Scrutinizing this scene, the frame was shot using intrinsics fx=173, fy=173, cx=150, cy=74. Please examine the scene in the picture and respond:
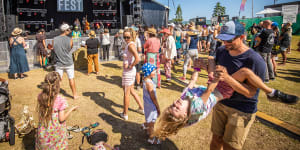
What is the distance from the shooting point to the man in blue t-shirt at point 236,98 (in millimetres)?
1853

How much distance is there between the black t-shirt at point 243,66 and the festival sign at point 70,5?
2209 centimetres

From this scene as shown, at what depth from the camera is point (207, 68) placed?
6.65ft

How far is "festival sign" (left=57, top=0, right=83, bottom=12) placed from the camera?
19.7 meters

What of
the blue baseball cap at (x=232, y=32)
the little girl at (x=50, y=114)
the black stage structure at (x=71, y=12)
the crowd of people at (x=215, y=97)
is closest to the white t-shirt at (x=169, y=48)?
the crowd of people at (x=215, y=97)

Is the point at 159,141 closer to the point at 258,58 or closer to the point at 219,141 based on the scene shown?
the point at 219,141

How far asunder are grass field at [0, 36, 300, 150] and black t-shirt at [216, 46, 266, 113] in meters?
1.32

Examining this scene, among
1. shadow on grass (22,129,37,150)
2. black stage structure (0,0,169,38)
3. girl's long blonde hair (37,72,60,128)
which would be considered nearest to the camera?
girl's long blonde hair (37,72,60,128)

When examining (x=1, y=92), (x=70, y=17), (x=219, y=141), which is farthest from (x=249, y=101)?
(x=70, y=17)

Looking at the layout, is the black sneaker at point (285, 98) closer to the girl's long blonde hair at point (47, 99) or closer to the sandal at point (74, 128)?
the girl's long blonde hair at point (47, 99)

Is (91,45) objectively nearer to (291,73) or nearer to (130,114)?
(130,114)

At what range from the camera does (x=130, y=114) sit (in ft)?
13.7

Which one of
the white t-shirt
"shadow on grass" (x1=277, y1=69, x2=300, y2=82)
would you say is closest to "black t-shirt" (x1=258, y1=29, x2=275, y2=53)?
"shadow on grass" (x1=277, y1=69, x2=300, y2=82)

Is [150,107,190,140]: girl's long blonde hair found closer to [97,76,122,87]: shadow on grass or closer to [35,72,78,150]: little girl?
[35,72,78,150]: little girl

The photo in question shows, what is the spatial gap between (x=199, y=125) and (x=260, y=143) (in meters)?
1.10
